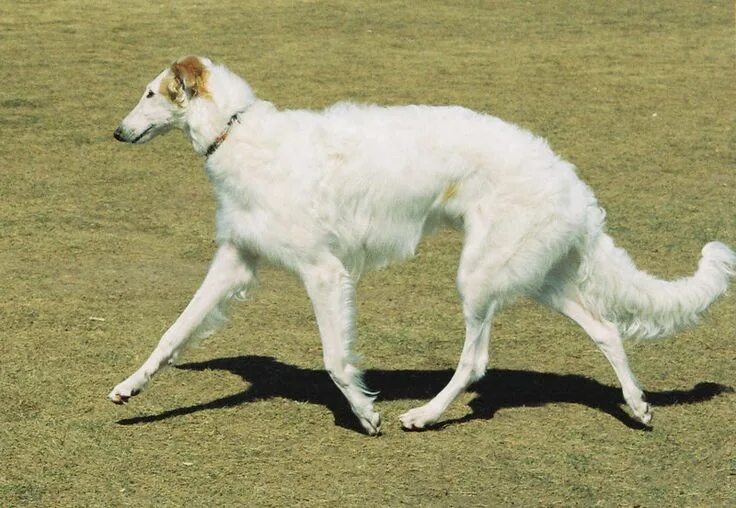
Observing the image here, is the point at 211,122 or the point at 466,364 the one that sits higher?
the point at 211,122

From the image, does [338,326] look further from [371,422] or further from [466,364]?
[466,364]

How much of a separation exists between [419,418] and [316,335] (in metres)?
1.50

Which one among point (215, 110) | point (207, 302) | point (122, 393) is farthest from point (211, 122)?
point (122, 393)

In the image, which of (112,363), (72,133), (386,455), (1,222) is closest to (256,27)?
(72,133)

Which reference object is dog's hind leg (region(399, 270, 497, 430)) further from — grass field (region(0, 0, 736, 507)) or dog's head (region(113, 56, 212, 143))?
dog's head (region(113, 56, 212, 143))

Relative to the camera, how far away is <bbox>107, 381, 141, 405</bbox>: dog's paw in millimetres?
6586

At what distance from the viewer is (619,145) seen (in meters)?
12.3

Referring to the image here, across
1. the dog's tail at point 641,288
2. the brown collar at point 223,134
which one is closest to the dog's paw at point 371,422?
the dog's tail at point 641,288

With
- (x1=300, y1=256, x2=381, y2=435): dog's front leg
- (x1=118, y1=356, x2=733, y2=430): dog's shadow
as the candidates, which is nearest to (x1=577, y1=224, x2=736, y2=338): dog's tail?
(x1=118, y1=356, x2=733, y2=430): dog's shadow

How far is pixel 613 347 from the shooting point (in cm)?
671

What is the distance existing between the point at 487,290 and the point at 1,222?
14.9 ft

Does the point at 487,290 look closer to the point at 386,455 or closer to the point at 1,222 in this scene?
the point at 386,455

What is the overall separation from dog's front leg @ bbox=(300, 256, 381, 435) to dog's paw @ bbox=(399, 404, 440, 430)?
0.14 meters

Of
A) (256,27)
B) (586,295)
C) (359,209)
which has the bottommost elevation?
(256,27)
